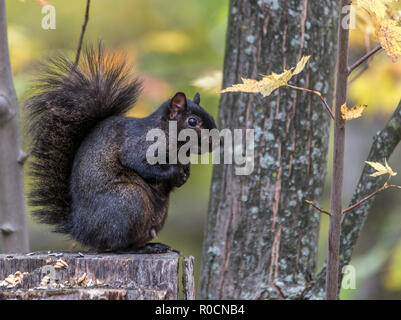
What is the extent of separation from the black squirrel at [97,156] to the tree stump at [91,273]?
0.97 feet

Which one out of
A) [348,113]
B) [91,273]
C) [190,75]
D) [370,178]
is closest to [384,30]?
[348,113]

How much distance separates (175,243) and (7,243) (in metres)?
3.73

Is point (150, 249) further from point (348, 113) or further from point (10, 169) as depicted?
point (348, 113)

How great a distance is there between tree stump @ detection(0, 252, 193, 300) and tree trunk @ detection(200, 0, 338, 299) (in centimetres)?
64

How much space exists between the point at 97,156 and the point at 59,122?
262 millimetres

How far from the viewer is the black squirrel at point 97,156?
253cm

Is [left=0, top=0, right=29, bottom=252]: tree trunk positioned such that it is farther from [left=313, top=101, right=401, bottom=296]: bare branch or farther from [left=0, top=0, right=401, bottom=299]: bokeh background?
[left=313, top=101, right=401, bottom=296]: bare branch

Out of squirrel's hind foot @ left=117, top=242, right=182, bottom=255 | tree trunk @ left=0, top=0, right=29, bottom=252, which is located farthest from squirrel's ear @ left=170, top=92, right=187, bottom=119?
tree trunk @ left=0, top=0, right=29, bottom=252

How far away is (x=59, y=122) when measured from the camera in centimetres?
267

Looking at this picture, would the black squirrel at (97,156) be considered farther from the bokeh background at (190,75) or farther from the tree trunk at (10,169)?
the bokeh background at (190,75)

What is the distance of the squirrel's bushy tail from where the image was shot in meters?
2.68

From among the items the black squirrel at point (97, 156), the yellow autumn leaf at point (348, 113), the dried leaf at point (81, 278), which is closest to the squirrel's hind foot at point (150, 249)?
the black squirrel at point (97, 156)
